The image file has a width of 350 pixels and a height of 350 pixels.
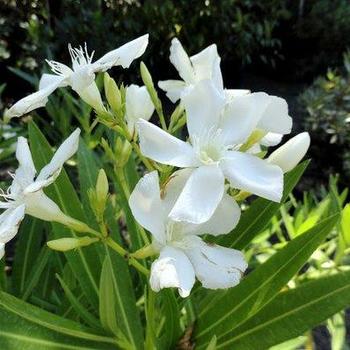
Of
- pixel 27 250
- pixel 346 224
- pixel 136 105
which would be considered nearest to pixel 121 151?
pixel 136 105

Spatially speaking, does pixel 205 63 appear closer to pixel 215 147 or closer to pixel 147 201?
pixel 215 147

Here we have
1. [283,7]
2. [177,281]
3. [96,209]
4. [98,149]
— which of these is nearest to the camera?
[177,281]

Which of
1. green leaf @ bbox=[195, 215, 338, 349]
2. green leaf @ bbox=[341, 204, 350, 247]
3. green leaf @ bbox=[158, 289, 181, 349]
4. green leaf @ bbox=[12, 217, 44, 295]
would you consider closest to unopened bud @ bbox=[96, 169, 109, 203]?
green leaf @ bbox=[158, 289, 181, 349]

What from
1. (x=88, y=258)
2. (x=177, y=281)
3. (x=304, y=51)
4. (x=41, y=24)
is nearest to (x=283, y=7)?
(x=304, y=51)

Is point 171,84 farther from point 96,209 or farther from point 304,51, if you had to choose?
point 304,51

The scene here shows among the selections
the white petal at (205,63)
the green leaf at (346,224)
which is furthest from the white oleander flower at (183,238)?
the green leaf at (346,224)

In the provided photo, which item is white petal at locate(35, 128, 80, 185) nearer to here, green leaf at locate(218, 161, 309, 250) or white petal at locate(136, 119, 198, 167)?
white petal at locate(136, 119, 198, 167)
